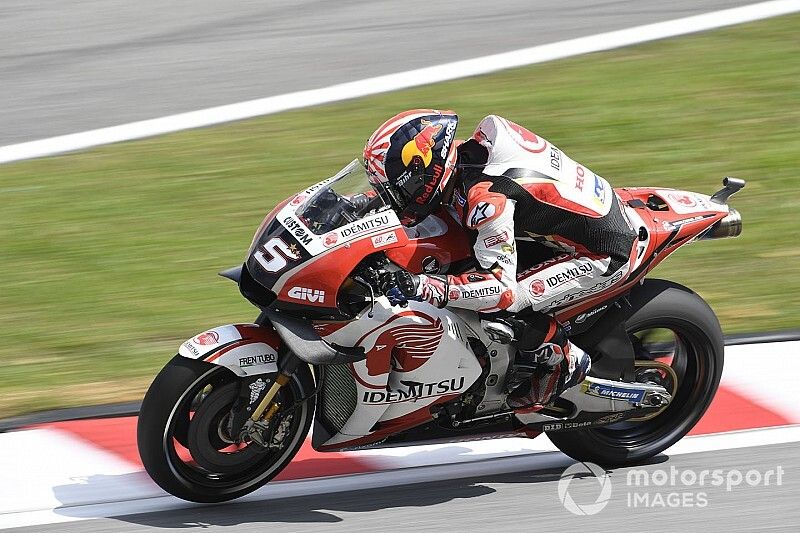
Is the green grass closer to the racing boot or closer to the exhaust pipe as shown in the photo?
the exhaust pipe

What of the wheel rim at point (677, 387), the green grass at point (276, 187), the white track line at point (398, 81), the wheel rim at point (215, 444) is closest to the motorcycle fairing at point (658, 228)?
the wheel rim at point (677, 387)

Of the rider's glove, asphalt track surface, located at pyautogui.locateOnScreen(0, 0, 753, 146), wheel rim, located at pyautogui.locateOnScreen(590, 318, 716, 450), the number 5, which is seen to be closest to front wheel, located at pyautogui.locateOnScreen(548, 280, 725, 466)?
wheel rim, located at pyautogui.locateOnScreen(590, 318, 716, 450)

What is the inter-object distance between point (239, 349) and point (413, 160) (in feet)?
3.42

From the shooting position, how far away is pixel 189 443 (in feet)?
A: 16.9

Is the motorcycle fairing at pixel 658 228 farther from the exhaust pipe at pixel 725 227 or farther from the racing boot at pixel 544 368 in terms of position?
the racing boot at pixel 544 368

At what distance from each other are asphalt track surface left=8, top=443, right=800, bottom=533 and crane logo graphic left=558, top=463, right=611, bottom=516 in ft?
0.08

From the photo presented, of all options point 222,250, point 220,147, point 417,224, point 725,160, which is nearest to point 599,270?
point 417,224

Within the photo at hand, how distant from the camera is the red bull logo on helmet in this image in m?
5.03

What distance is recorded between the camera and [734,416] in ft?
20.0

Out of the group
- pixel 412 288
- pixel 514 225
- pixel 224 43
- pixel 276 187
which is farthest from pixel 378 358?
pixel 224 43

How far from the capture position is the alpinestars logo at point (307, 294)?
16.3 ft

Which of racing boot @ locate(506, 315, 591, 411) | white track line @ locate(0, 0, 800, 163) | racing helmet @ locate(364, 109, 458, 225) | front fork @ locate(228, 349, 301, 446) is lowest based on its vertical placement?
racing boot @ locate(506, 315, 591, 411)

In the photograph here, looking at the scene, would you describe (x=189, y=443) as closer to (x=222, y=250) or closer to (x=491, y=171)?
(x=491, y=171)

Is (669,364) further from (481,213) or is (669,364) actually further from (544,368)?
(481,213)
